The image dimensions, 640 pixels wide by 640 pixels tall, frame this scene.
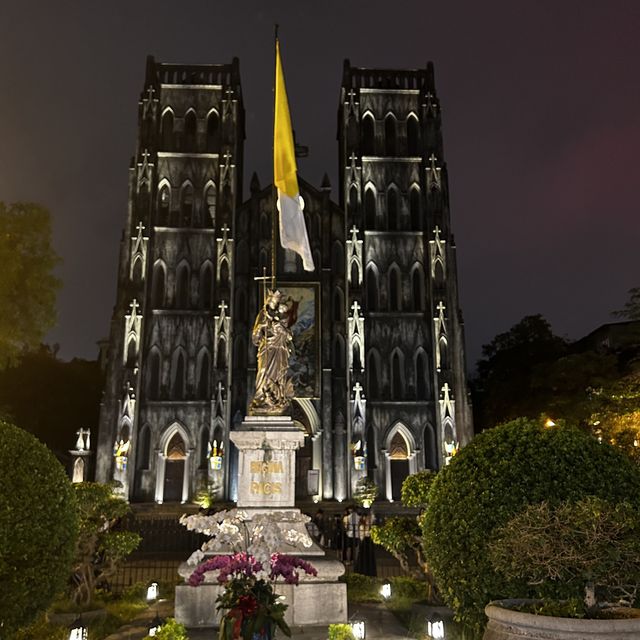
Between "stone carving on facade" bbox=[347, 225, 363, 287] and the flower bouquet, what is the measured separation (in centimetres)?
2832

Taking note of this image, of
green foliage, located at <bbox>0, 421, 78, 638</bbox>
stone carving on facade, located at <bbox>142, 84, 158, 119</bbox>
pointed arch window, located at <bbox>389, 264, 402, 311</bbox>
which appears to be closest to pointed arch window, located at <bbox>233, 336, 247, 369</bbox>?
pointed arch window, located at <bbox>389, 264, 402, 311</bbox>

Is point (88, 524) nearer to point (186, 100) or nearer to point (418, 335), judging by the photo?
point (418, 335)

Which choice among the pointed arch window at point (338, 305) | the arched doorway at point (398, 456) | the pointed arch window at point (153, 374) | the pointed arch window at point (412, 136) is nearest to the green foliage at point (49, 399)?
the pointed arch window at point (153, 374)

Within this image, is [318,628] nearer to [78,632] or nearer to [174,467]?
[78,632]

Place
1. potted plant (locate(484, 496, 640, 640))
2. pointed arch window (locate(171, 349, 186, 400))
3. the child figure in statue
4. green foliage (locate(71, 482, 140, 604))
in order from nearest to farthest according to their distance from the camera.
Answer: potted plant (locate(484, 496, 640, 640)) < green foliage (locate(71, 482, 140, 604)) < the child figure in statue < pointed arch window (locate(171, 349, 186, 400))

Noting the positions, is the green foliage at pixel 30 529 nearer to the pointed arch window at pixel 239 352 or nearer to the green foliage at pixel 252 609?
the green foliage at pixel 252 609

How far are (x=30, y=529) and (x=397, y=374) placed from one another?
92.4 ft

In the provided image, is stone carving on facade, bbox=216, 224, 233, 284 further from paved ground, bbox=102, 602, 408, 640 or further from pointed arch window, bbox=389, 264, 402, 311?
paved ground, bbox=102, 602, 408, 640

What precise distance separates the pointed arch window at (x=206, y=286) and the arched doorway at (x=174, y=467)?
6511 mm

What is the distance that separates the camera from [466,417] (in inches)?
1308

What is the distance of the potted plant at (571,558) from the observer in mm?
5660

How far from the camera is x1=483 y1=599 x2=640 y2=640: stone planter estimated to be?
517cm

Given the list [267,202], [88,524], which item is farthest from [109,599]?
[267,202]

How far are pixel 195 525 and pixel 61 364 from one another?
127 feet
